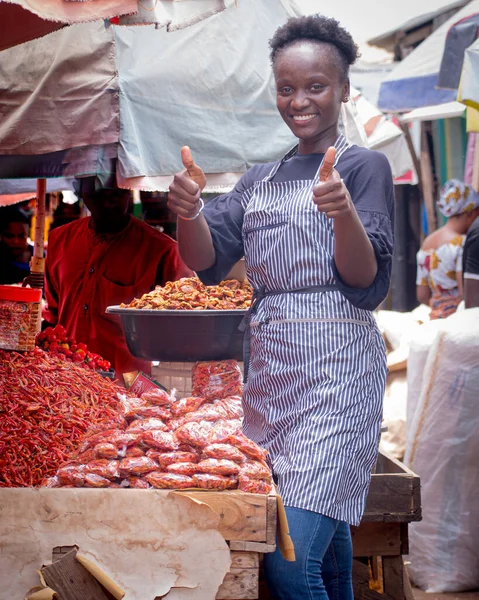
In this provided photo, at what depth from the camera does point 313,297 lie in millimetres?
2264

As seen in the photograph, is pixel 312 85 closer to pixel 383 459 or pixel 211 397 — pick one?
pixel 211 397

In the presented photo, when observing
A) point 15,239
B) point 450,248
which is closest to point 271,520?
point 450,248

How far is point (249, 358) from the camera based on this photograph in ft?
8.14

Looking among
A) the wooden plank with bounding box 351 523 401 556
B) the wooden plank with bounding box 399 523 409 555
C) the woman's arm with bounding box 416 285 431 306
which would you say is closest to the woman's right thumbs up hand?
the wooden plank with bounding box 351 523 401 556

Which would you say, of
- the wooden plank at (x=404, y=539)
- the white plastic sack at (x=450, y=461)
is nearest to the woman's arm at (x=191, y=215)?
the wooden plank at (x=404, y=539)

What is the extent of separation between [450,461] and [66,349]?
89.6 inches

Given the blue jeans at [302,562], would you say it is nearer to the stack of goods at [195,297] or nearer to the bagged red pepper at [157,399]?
the bagged red pepper at [157,399]

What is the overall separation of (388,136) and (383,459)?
16.1 feet

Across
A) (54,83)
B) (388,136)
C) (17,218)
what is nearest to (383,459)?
(54,83)

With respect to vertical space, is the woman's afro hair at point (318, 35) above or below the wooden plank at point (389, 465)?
above

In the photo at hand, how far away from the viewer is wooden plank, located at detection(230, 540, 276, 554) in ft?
6.50

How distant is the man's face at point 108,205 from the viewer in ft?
15.3

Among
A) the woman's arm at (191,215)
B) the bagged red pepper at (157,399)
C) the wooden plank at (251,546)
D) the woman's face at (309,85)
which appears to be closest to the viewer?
the wooden plank at (251,546)

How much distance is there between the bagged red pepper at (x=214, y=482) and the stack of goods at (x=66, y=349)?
78.0 inches
